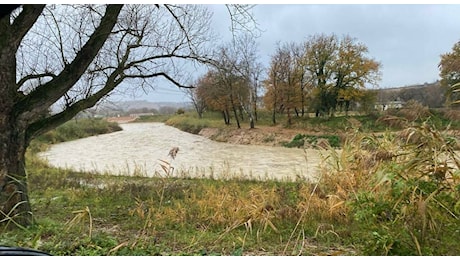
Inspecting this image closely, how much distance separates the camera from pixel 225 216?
356 centimetres

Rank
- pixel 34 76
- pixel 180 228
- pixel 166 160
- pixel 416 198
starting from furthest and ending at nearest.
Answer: pixel 166 160 → pixel 34 76 → pixel 180 228 → pixel 416 198

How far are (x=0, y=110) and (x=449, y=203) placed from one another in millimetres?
3183

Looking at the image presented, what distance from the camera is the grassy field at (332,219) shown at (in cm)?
201

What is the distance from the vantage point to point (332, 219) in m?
3.43

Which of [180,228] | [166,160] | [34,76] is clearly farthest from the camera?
[166,160]

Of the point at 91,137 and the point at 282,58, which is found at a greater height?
the point at 282,58

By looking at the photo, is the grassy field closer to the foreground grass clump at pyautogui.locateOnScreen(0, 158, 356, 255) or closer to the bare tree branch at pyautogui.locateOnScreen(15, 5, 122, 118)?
the foreground grass clump at pyautogui.locateOnScreen(0, 158, 356, 255)

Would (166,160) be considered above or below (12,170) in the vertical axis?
below

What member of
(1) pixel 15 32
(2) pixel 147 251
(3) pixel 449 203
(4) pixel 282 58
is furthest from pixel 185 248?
(4) pixel 282 58

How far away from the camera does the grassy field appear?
2014mm

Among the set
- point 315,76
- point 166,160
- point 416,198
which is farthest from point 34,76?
point 315,76

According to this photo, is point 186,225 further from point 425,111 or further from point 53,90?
point 425,111

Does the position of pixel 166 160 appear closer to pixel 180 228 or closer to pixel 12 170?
pixel 180 228

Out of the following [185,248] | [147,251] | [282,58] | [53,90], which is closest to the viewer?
[147,251]
